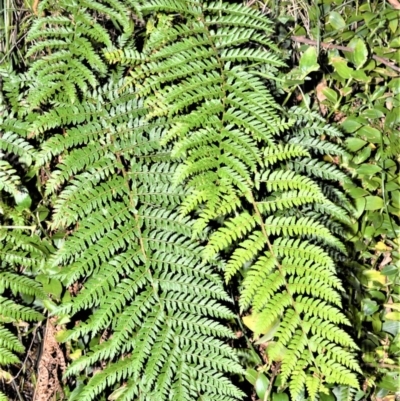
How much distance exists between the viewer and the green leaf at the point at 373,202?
99.0 inches

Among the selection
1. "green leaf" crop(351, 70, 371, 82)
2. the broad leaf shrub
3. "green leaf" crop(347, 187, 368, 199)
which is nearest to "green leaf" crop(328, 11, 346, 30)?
the broad leaf shrub

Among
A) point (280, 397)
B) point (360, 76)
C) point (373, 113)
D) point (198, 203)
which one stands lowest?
point (280, 397)

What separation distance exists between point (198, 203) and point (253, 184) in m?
0.24

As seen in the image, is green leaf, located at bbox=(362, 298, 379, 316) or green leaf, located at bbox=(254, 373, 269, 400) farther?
green leaf, located at bbox=(362, 298, 379, 316)

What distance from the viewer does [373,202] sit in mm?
2514

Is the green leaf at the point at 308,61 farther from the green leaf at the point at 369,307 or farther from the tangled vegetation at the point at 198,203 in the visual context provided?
the green leaf at the point at 369,307

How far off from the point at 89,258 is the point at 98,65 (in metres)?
0.73

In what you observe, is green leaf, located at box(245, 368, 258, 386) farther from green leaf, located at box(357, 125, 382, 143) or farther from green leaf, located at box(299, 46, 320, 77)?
green leaf, located at box(299, 46, 320, 77)

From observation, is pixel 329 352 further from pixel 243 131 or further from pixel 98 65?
pixel 98 65

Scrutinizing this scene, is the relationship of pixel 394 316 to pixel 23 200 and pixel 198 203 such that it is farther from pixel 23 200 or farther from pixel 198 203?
pixel 23 200

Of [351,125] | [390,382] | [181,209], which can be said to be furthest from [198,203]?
[390,382]

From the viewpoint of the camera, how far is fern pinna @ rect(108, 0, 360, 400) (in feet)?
6.20

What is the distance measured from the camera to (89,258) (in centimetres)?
196

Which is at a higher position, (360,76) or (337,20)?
(337,20)
